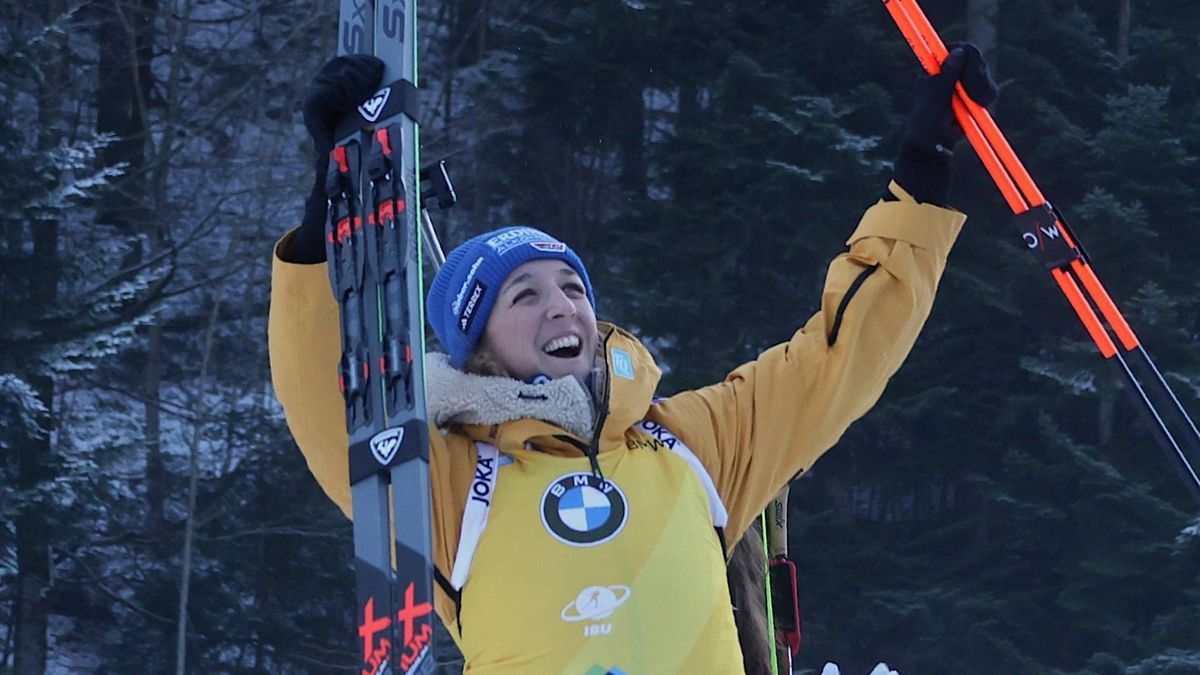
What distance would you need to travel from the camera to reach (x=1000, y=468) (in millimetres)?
11961

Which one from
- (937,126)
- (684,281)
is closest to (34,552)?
(684,281)

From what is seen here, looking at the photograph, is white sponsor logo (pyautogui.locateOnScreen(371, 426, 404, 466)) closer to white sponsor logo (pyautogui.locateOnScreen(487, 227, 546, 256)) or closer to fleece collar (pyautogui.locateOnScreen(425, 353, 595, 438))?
fleece collar (pyautogui.locateOnScreen(425, 353, 595, 438))

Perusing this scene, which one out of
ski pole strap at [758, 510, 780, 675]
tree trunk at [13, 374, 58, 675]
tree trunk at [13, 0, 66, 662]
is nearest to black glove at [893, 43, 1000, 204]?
ski pole strap at [758, 510, 780, 675]

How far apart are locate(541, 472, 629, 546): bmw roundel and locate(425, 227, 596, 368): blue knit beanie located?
338mm

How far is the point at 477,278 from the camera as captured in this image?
2.50 metres

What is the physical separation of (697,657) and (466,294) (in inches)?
25.3

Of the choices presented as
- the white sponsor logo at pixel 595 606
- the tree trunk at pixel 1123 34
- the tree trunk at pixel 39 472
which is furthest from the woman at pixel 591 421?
the tree trunk at pixel 1123 34

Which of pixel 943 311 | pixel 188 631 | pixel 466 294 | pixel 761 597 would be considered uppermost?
pixel 943 311

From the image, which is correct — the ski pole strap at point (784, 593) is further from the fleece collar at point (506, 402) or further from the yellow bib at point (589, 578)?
the fleece collar at point (506, 402)

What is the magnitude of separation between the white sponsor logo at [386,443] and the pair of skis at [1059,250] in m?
1.01

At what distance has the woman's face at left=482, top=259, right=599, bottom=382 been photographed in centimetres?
243

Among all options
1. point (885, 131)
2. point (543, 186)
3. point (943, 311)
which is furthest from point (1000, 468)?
point (543, 186)

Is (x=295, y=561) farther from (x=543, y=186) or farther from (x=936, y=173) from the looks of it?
(x=936, y=173)

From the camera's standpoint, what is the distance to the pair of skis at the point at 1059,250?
2715mm
